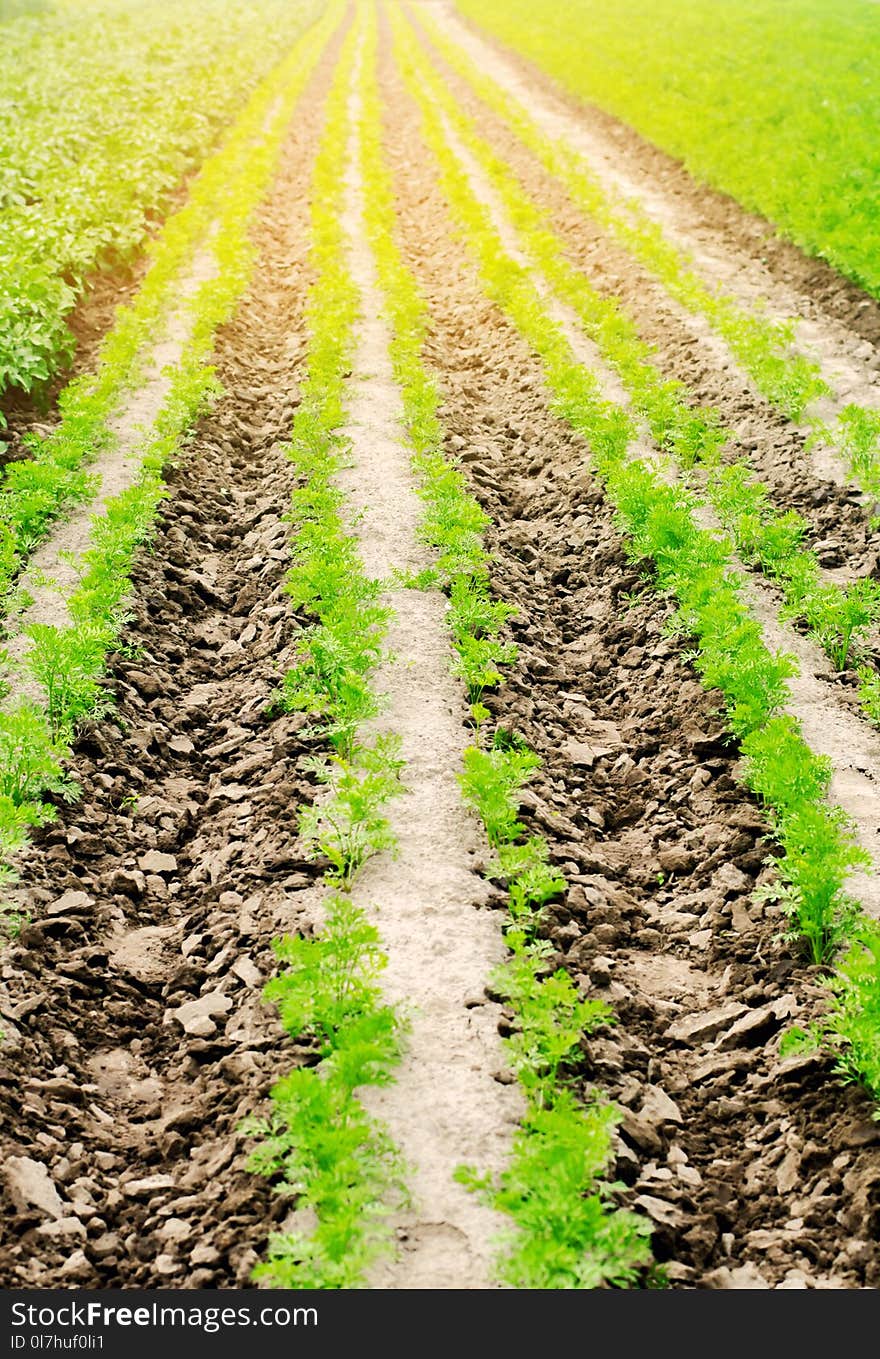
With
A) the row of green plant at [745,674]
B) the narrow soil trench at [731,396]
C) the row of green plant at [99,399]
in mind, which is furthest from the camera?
the narrow soil trench at [731,396]

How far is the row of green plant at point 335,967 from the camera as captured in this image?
16.1 feet

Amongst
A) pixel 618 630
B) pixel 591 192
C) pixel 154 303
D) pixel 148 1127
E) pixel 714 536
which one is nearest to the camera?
pixel 148 1127

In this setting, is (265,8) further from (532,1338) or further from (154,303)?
(532,1338)

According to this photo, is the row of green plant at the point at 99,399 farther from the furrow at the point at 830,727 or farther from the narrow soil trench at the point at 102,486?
the furrow at the point at 830,727

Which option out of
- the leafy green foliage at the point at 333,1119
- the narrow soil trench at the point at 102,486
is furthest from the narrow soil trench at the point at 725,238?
the leafy green foliage at the point at 333,1119

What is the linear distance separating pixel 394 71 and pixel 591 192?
22722 mm

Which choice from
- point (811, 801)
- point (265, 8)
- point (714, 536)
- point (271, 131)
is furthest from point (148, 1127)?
point (265, 8)

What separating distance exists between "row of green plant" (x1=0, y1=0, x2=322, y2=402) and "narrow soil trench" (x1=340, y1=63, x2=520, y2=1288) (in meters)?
6.24

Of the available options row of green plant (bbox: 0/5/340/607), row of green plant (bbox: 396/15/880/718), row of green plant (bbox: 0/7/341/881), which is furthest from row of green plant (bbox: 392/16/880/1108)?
row of green plant (bbox: 0/5/340/607)

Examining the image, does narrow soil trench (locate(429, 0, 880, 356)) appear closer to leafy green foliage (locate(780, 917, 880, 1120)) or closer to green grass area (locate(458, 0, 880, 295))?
green grass area (locate(458, 0, 880, 295))

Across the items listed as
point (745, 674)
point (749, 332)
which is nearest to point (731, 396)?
point (749, 332)

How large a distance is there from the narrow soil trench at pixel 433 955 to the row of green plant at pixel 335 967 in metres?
0.12

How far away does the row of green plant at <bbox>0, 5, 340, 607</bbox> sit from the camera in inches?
415

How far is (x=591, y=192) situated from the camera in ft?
70.6
